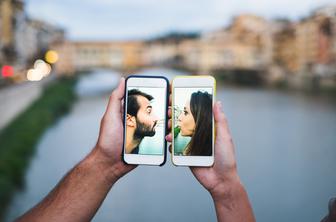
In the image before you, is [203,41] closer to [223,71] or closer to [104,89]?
[223,71]

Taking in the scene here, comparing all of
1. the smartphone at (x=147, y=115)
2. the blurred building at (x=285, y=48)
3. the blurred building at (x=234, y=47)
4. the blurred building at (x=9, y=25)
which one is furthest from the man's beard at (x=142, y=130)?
the blurred building at (x=9, y=25)

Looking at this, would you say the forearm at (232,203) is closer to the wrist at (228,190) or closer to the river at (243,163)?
the wrist at (228,190)

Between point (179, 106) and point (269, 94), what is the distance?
1147 millimetres

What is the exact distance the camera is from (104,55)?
5.26 ft

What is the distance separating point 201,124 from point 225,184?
8 centimetres

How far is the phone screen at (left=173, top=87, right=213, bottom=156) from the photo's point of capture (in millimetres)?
589

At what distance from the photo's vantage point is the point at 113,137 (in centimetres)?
59

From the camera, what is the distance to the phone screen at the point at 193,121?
0.59m

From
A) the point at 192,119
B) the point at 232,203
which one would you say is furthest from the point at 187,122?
the point at 232,203

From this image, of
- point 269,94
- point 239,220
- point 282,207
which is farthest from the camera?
point 269,94

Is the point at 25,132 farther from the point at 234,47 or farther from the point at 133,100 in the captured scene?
the point at 133,100

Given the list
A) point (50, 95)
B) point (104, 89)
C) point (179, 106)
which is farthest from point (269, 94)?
point (179, 106)

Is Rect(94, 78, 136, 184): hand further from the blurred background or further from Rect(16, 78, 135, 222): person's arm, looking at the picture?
the blurred background

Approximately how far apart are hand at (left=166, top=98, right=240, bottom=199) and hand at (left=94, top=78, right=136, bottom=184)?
9 cm
